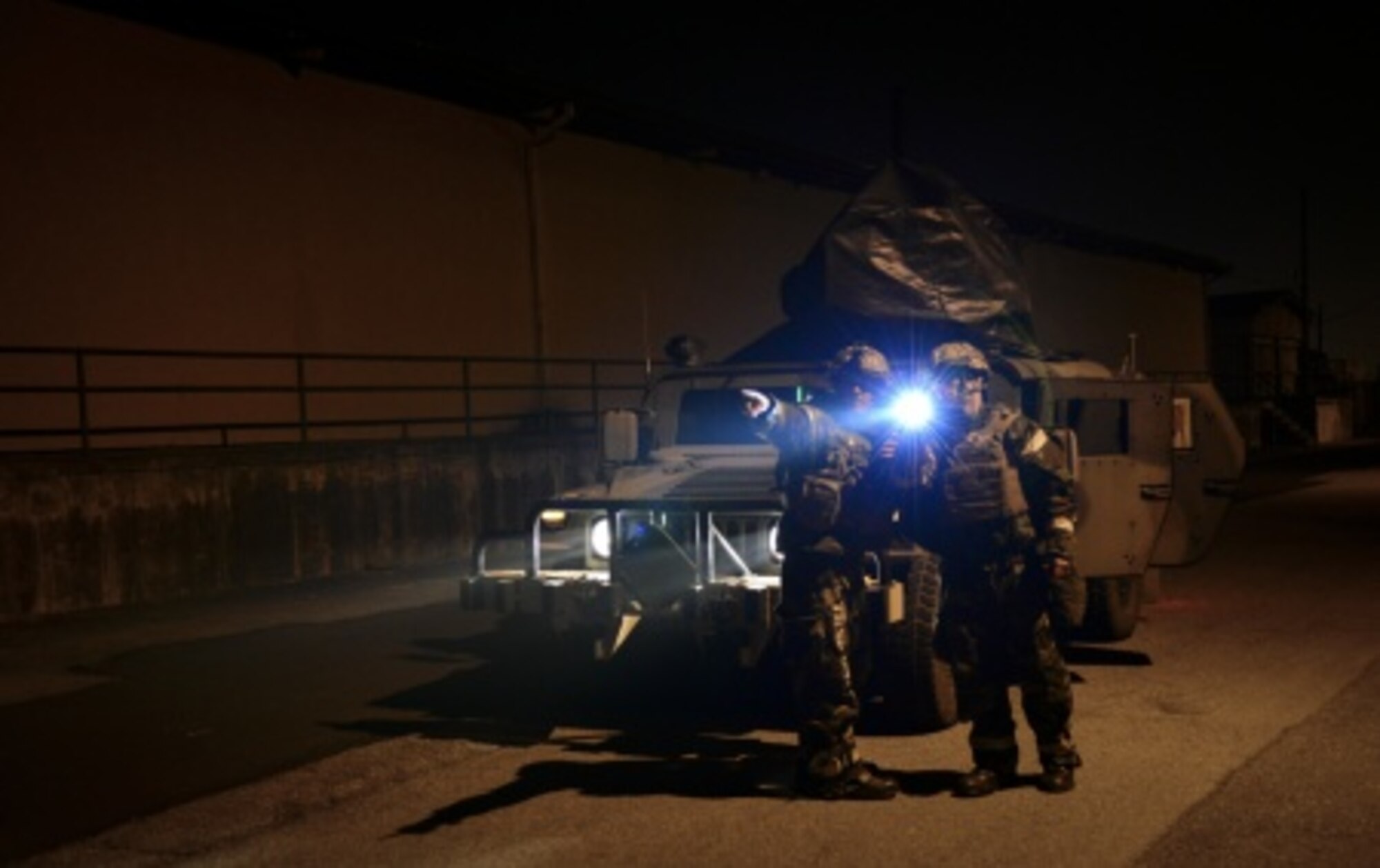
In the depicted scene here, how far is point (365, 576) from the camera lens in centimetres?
1404

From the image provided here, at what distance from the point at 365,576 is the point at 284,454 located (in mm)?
1542

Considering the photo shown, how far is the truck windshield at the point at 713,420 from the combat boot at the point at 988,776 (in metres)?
2.91

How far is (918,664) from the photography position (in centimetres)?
625

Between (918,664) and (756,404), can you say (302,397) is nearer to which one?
(918,664)

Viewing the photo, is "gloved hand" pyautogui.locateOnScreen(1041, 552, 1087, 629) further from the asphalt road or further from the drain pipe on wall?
the drain pipe on wall

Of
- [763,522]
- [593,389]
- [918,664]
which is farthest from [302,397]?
[918,664]

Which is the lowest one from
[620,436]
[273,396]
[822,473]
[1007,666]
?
[1007,666]

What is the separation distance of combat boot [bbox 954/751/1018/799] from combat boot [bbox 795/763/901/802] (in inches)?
11.1

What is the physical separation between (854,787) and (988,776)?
56cm

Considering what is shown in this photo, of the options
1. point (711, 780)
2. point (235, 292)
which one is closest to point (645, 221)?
point (235, 292)

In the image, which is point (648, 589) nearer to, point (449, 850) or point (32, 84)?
point (449, 850)

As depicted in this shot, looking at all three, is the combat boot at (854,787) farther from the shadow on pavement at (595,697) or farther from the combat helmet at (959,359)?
the combat helmet at (959,359)

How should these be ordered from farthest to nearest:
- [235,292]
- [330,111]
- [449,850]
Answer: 1. [330,111]
2. [235,292]
3. [449,850]

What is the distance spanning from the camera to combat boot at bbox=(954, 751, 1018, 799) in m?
5.36
